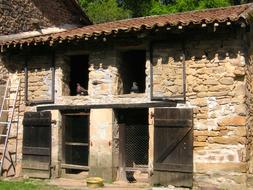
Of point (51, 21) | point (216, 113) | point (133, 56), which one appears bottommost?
point (216, 113)

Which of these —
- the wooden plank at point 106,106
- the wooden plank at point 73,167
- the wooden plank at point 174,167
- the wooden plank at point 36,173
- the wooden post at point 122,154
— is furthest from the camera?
the wooden plank at point 36,173

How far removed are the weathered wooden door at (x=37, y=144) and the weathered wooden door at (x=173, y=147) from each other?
3220mm

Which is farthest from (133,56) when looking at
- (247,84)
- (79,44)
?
(247,84)

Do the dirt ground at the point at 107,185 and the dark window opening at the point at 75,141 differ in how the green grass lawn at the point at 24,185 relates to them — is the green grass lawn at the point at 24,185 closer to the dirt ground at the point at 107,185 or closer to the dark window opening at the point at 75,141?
the dirt ground at the point at 107,185

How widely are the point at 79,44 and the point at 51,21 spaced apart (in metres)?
4.07

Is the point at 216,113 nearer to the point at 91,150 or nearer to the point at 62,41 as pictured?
the point at 91,150

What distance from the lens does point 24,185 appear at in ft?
37.0

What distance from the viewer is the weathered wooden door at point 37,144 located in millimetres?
Answer: 12688

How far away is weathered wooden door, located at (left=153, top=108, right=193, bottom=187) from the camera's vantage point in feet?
35.2

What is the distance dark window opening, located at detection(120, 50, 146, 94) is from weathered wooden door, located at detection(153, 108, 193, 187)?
1.46m

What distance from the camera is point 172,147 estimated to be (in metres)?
11.0

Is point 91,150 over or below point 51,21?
below

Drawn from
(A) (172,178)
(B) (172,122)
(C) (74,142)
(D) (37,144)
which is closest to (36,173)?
(D) (37,144)

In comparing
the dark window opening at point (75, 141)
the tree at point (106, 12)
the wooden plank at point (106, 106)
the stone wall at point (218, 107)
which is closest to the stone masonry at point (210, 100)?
the stone wall at point (218, 107)
